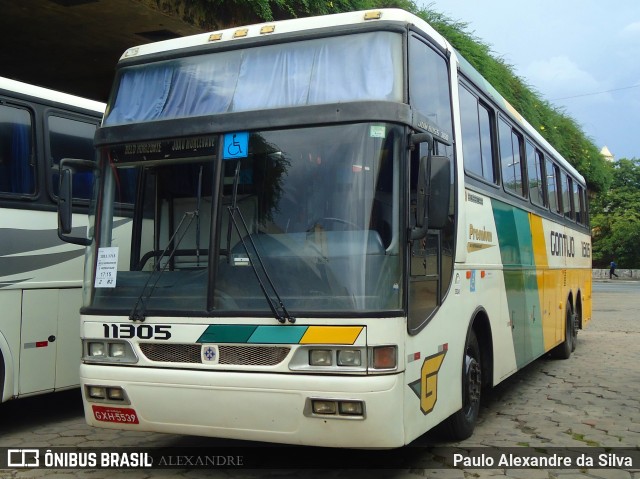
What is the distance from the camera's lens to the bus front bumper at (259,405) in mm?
4551

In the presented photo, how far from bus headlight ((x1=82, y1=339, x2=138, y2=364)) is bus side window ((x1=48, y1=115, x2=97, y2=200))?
8.27 feet

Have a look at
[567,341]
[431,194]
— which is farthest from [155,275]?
[567,341]

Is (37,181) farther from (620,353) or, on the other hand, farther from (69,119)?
(620,353)

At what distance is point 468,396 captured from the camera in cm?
633

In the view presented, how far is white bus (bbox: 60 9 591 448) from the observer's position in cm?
466

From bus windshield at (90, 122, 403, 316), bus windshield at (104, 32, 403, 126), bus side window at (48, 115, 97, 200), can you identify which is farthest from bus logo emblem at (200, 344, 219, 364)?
bus side window at (48, 115, 97, 200)

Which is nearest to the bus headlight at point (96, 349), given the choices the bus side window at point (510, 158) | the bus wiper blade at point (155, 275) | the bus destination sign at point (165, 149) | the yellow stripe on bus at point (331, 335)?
the bus wiper blade at point (155, 275)

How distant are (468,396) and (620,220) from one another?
63.9 meters

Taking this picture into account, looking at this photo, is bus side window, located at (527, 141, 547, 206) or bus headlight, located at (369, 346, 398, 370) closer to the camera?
bus headlight, located at (369, 346, 398, 370)

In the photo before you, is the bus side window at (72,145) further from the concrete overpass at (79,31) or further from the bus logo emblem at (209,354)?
the concrete overpass at (79,31)

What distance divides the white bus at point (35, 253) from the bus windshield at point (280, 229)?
1.84m

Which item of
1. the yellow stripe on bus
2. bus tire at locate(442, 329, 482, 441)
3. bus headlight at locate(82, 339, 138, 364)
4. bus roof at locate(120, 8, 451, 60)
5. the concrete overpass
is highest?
the concrete overpass

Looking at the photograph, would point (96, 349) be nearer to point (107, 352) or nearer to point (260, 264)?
point (107, 352)

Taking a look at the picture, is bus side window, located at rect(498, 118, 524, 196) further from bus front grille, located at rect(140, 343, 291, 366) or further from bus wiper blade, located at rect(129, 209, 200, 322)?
bus front grille, located at rect(140, 343, 291, 366)
